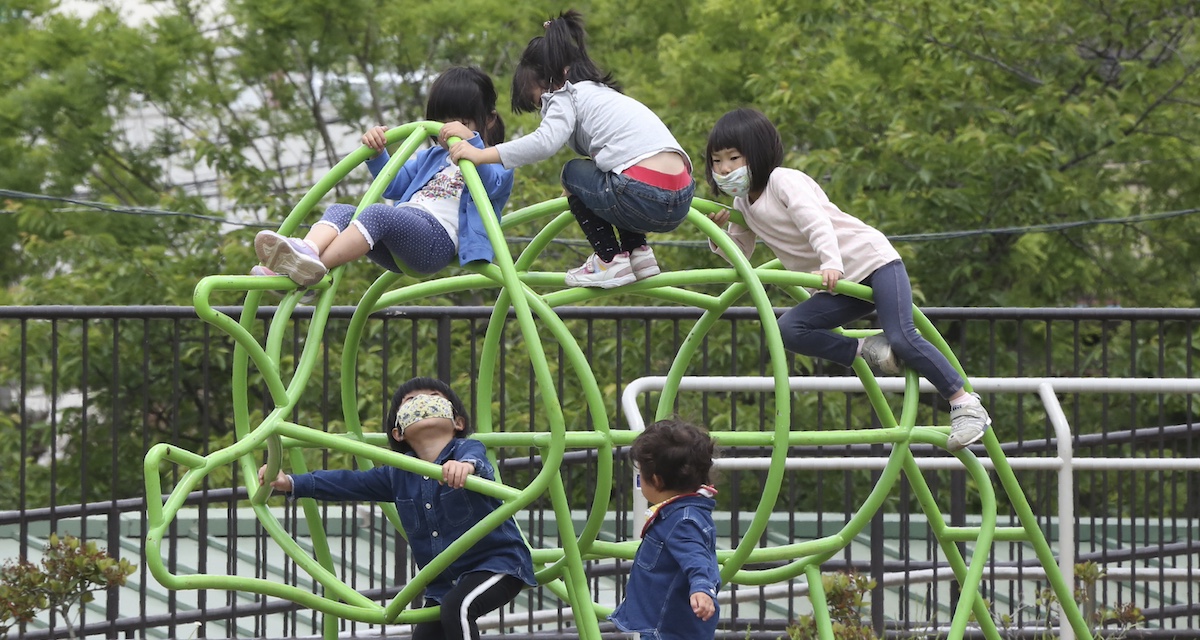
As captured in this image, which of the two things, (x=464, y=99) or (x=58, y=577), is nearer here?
(x=464, y=99)

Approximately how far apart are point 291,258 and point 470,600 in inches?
40.4

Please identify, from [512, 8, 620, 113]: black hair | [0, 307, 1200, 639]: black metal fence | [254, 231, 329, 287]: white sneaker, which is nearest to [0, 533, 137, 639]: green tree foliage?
[0, 307, 1200, 639]: black metal fence

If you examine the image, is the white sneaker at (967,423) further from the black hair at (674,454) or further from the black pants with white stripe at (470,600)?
the black pants with white stripe at (470,600)

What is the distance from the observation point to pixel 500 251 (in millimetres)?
3820

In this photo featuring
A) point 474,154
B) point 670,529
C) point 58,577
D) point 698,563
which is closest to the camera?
point 698,563

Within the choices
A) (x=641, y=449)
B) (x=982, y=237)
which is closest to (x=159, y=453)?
(x=641, y=449)

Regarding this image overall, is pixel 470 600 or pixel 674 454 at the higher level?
pixel 674 454

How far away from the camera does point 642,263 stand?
4.14 m

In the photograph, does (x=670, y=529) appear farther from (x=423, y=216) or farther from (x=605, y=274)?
(x=423, y=216)

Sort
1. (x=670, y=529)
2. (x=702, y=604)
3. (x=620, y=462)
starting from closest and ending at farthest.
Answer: (x=702, y=604) → (x=670, y=529) → (x=620, y=462)

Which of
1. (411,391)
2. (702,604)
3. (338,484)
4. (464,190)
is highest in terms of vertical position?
(464,190)

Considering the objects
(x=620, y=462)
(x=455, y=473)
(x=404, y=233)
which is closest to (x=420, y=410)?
(x=455, y=473)

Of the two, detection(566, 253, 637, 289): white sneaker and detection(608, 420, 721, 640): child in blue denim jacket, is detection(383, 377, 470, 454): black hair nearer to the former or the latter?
detection(566, 253, 637, 289): white sneaker

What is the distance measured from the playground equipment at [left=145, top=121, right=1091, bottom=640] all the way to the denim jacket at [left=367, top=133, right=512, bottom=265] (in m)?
0.07
